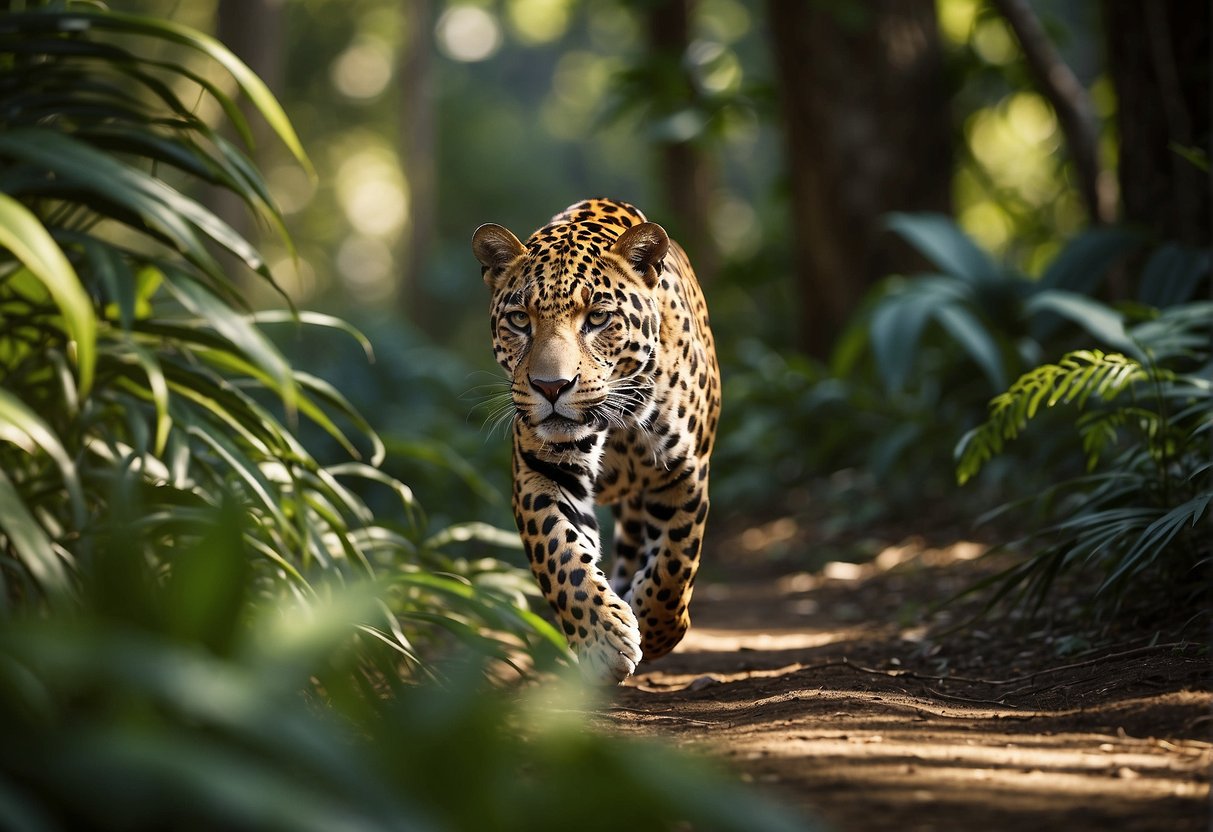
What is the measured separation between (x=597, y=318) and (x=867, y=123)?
6240 mm

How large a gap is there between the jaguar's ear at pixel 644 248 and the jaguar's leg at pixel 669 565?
0.77 metres

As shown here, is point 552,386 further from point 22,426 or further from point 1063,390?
point 22,426

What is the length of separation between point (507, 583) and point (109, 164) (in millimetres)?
2770

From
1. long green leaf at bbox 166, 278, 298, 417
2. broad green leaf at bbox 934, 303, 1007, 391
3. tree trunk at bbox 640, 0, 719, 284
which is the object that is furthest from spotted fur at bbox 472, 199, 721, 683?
tree trunk at bbox 640, 0, 719, 284

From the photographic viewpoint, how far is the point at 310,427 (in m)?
10.1

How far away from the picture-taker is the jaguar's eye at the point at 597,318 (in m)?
4.61

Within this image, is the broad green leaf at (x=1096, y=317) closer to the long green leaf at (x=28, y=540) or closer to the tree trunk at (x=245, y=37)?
the long green leaf at (x=28, y=540)

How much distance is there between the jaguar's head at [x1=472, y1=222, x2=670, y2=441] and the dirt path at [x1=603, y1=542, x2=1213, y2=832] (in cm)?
98

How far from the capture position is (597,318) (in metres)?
4.61

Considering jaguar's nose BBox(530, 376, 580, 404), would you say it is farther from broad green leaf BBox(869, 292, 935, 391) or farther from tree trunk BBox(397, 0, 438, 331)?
tree trunk BBox(397, 0, 438, 331)

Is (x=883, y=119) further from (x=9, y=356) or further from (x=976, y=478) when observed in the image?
(x=9, y=356)

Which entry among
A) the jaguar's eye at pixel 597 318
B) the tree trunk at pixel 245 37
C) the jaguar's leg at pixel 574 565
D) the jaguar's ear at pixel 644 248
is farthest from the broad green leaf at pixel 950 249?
the tree trunk at pixel 245 37

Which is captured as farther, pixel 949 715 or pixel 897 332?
pixel 897 332

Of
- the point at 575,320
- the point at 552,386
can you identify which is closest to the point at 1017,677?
the point at 552,386
